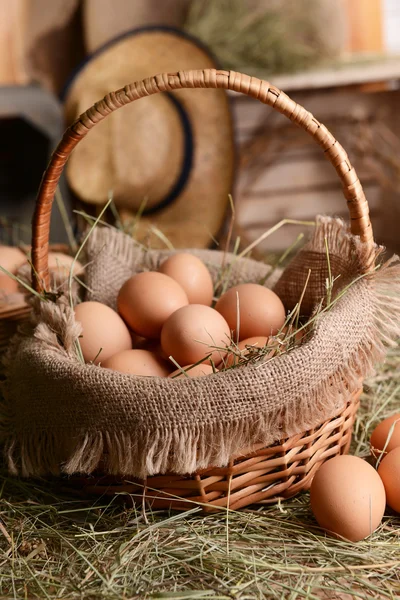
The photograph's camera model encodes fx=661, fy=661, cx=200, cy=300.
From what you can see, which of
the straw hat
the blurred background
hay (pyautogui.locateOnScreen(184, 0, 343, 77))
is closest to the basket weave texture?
the straw hat

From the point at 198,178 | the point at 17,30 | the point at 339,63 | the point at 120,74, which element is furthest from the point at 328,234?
the point at 17,30

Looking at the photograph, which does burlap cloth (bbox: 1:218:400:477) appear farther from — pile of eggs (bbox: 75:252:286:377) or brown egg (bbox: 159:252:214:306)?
brown egg (bbox: 159:252:214:306)

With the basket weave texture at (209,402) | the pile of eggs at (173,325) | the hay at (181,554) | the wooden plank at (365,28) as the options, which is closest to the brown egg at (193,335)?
the pile of eggs at (173,325)

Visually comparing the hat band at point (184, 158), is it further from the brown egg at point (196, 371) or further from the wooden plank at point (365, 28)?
the brown egg at point (196, 371)

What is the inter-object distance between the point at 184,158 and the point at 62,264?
4.56 ft

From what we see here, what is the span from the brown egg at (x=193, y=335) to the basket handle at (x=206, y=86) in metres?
0.25

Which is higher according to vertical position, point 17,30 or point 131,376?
point 17,30

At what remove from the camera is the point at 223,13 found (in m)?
2.89

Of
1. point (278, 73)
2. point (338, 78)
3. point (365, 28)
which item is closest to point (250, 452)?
point (338, 78)

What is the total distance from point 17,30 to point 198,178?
3.64ft

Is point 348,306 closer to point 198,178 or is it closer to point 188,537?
point 188,537

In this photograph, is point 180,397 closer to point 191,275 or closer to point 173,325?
point 173,325

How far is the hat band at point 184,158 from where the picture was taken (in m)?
2.59

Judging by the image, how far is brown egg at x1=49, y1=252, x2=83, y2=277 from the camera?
1308 millimetres
